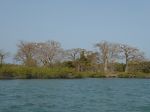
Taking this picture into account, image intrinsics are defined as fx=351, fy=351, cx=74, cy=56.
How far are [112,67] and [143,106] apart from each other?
53.0 m

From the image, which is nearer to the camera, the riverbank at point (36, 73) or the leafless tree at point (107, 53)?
the riverbank at point (36, 73)

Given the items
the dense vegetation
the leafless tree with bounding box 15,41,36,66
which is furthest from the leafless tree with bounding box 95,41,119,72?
the leafless tree with bounding box 15,41,36,66

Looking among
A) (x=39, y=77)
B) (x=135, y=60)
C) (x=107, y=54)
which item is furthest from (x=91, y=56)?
(x=39, y=77)

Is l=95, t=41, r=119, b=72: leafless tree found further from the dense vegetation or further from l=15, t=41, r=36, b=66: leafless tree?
l=15, t=41, r=36, b=66: leafless tree

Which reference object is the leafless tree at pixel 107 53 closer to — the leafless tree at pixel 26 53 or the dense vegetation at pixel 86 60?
the dense vegetation at pixel 86 60

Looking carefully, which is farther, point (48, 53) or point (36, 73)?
point (48, 53)

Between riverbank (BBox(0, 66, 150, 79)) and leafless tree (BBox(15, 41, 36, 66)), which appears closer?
riverbank (BBox(0, 66, 150, 79))

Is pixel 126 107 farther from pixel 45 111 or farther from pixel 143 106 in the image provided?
pixel 45 111

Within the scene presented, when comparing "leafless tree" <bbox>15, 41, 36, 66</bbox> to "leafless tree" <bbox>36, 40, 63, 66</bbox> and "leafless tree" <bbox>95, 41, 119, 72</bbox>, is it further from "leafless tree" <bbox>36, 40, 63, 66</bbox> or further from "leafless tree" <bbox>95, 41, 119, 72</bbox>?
"leafless tree" <bbox>95, 41, 119, 72</bbox>

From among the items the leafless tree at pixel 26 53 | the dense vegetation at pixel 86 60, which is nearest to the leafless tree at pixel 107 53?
the dense vegetation at pixel 86 60

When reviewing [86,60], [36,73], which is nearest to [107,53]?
[86,60]

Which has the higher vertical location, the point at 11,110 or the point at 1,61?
the point at 1,61

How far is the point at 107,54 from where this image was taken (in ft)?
230

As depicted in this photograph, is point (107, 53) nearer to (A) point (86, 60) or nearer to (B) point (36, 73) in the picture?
(A) point (86, 60)
